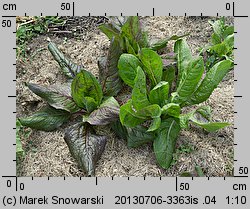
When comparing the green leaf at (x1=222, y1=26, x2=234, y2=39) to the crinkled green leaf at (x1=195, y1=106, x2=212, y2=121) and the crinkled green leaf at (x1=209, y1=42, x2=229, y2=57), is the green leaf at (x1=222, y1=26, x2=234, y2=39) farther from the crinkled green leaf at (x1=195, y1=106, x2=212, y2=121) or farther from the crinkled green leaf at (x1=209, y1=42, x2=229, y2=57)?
the crinkled green leaf at (x1=195, y1=106, x2=212, y2=121)

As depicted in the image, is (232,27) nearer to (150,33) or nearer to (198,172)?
(150,33)

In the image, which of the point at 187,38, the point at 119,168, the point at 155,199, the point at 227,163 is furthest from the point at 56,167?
the point at 187,38

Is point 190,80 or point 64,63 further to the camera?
point 64,63

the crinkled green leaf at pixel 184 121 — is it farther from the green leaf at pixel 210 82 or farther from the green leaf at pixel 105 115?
the green leaf at pixel 105 115

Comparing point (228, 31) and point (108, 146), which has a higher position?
point (228, 31)

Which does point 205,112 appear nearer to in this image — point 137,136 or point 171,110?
point 171,110

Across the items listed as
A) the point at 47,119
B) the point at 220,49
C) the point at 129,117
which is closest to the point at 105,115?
the point at 129,117

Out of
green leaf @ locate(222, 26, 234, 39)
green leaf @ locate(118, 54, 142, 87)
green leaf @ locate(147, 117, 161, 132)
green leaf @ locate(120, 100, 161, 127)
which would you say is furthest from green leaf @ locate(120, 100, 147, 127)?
green leaf @ locate(222, 26, 234, 39)
